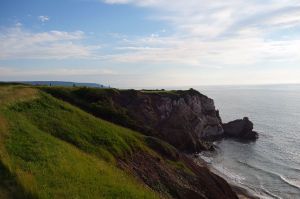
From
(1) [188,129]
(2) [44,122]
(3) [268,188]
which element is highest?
(2) [44,122]

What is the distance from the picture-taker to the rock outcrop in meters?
98.4

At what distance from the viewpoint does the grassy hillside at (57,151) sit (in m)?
21.3

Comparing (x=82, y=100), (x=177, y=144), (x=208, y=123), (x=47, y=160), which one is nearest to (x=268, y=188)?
(x=177, y=144)

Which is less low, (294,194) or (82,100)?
(82,100)

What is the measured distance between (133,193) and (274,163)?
50.6 metres

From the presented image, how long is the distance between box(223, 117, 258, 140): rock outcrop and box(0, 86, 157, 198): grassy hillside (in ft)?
208

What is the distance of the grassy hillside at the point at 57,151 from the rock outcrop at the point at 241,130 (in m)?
63.4

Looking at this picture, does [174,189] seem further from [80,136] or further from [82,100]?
[82,100]

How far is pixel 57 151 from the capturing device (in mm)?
27578

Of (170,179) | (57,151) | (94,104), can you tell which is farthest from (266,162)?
(57,151)

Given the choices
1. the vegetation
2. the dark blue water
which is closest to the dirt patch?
the vegetation

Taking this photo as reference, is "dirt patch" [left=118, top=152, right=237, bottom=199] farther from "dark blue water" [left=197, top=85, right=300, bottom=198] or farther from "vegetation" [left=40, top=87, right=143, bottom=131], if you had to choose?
"dark blue water" [left=197, top=85, right=300, bottom=198]

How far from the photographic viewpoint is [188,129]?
80000 mm

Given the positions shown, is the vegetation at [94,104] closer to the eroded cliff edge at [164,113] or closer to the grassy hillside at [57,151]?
the eroded cliff edge at [164,113]
